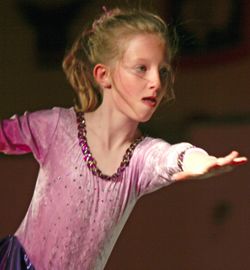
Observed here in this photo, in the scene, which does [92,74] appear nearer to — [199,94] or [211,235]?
[199,94]

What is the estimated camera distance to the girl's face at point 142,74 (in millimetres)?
1000

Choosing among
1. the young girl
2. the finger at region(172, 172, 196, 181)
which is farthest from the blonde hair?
the finger at region(172, 172, 196, 181)

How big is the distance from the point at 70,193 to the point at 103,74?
19cm

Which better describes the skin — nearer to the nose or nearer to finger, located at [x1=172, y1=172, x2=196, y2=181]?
the nose

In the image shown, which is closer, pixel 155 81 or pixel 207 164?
pixel 207 164

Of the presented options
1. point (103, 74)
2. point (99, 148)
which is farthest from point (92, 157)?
point (103, 74)

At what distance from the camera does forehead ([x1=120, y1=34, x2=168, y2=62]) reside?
1.00 m

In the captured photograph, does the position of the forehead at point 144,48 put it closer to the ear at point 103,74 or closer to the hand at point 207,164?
the ear at point 103,74

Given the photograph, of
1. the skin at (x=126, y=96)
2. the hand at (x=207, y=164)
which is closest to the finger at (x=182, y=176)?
the hand at (x=207, y=164)

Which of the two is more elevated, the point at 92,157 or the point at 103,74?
the point at 103,74

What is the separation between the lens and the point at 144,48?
100 cm

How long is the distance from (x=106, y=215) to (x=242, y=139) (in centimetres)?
58

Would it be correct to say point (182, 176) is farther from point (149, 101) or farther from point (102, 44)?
point (102, 44)

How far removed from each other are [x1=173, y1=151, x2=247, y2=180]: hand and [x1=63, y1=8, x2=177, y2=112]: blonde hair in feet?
0.58
